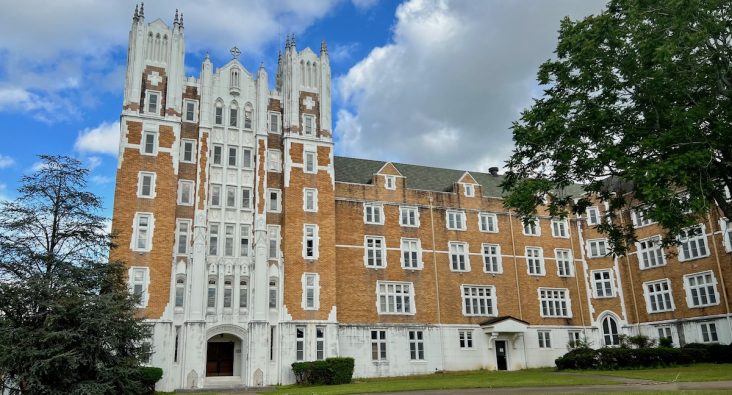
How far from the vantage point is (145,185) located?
3550 cm

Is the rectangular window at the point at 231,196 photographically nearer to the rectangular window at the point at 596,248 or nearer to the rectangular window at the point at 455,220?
the rectangular window at the point at 455,220

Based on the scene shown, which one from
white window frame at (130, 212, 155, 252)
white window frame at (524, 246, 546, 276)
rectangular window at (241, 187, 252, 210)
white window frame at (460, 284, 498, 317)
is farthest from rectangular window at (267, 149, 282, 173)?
white window frame at (524, 246, 546, 276)

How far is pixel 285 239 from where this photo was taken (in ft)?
124

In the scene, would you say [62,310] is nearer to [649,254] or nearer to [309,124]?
[309,124]

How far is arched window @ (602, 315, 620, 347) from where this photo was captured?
46375 mm

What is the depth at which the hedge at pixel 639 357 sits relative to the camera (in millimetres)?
34250

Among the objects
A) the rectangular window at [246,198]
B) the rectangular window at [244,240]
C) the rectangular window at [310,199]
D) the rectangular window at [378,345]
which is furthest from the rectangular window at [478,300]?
the rectangular window at [246,198]

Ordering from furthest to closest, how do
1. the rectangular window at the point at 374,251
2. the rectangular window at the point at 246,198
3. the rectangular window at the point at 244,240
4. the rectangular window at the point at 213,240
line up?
the rectangular window at the point at 374,251
the rectangular window at the point at 246,198
the rectangular window at the point at 244,240
the rectangular window at the point at 213,240

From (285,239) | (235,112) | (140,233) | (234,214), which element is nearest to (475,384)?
(285,239)

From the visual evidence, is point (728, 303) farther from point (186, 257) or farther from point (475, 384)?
point (186, 257)

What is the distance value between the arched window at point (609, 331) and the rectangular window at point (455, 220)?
13.5 m

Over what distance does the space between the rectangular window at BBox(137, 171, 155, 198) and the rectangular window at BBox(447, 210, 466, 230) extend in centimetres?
2065

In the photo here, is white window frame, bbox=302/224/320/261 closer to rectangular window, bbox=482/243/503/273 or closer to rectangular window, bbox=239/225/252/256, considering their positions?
rectangular window, bbox=239/225/252/256

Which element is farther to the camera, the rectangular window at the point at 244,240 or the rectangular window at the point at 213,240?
the rectangular window at the point at 244,240
